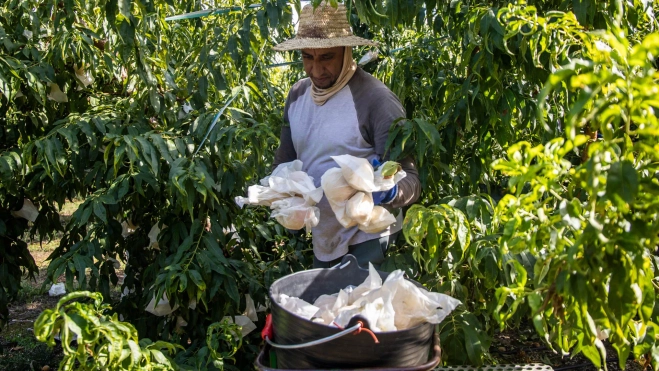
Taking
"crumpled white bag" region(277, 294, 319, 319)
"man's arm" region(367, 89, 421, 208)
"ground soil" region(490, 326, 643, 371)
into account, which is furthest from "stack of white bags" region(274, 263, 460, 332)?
"ground soil" region(490, 326, 643, 371)

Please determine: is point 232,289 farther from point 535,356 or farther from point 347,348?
point 535,356

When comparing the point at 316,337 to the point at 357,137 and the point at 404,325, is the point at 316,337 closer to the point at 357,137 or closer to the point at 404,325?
the point at 404,325

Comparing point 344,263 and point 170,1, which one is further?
point 170,1

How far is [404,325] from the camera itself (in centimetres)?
164

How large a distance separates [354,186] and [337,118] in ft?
1.82

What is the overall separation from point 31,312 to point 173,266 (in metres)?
2.46

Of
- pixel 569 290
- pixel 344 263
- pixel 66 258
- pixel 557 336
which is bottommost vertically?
pixel 66 258

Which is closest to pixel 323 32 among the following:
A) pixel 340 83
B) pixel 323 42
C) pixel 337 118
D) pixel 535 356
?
pixel 323 42

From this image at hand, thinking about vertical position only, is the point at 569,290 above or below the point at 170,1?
below

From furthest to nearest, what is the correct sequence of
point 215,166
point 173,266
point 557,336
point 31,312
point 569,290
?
point 31,312 → point 215,166 → point 173,266 → point 557,336 → point 569,290

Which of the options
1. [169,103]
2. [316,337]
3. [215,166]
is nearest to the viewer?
[316,337]

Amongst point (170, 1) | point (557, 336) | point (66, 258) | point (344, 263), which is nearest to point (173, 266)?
point (66, 258)

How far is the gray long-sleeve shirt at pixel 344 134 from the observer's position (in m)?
2.32

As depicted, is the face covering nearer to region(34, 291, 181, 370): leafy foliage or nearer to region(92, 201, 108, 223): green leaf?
region(92, 201, 108, 223): green leaf
